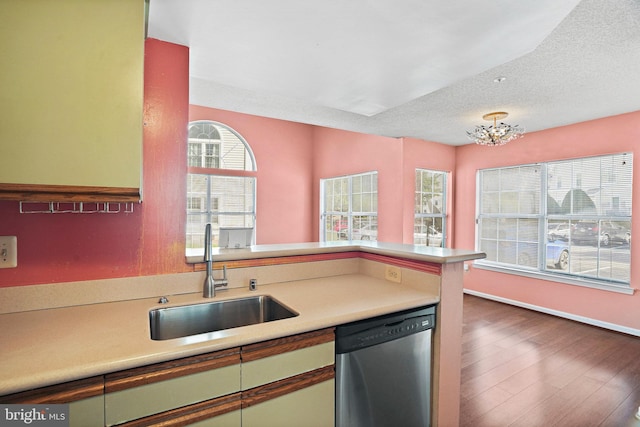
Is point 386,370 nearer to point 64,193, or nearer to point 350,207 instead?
point 64,193

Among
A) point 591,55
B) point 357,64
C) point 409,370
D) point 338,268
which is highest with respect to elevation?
point 591,55

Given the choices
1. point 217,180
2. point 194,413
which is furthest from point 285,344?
point 217,180

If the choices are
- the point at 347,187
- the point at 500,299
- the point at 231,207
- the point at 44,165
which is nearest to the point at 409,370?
the point at 44,165

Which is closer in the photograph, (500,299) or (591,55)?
(591,55)

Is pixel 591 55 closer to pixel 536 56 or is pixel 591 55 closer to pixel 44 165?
pixel 536 56

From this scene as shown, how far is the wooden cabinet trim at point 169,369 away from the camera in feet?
3.26

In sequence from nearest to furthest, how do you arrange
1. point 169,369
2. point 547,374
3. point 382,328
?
point 169,369 < point 382,328 < point 547,374

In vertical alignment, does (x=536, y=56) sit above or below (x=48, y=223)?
above

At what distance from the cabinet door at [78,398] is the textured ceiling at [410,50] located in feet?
5.27

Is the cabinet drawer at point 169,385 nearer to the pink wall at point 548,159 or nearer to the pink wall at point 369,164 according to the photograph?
the pink wall at point 369,164

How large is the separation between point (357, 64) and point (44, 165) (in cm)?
174

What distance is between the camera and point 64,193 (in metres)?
1.19

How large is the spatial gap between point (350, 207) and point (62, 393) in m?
5.18

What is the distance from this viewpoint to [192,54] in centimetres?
195
